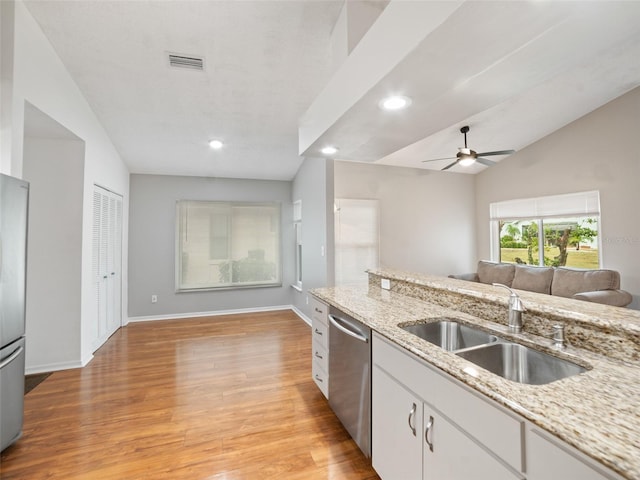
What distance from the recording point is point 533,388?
3.08ft

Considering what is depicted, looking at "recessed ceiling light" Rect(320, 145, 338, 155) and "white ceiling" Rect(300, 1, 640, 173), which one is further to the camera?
"recessed ceiling light" Rect(320, 145, 338, 155)

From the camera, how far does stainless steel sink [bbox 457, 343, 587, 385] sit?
1209mm

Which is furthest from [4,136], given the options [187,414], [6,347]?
[187,414]

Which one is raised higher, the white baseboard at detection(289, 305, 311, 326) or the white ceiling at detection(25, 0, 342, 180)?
the white ceiling at detection(25, 0, 342, 180)

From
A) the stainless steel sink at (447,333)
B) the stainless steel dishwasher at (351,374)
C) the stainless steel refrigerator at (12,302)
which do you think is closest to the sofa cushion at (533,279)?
the stainless steel sink at (447,333)

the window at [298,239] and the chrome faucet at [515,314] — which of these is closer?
the chrome faucet at [515,314]

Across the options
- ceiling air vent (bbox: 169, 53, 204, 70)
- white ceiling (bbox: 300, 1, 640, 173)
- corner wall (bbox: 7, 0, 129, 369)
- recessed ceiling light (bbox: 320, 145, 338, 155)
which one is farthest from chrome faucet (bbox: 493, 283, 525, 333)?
corner wall (bbox: 7, 0, 129, 369)

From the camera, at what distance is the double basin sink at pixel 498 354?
48.7 inches

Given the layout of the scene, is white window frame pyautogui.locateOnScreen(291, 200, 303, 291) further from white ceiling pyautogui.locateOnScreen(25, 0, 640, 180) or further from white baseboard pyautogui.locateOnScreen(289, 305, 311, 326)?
white ceiling pyautogui.locateOnScreen(25, 0, 640, 180)

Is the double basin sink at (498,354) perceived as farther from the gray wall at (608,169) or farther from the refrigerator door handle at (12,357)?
the gray wall at (608,169)

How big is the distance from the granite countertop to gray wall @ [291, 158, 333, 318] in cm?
252

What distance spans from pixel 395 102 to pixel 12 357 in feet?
9.44

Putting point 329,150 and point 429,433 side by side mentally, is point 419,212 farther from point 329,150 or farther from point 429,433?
point 429,433

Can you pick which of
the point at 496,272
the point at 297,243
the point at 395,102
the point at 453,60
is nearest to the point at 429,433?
the point at 453,60
